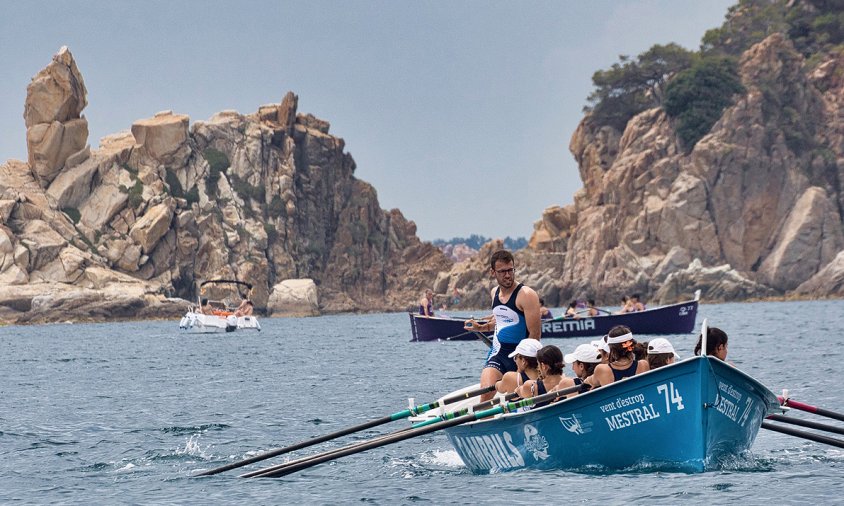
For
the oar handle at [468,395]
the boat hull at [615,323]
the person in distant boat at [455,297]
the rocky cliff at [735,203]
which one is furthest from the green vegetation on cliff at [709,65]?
the oar handle at [468,395]

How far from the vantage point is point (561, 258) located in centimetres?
12812

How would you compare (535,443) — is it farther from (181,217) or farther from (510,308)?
(181,217)

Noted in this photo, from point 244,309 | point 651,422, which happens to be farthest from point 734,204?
point 651,422

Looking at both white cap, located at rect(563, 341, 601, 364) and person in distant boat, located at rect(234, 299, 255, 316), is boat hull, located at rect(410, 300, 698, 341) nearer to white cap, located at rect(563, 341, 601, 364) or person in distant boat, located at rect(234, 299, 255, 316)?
white cap, located at rect(563, 341, 601, 364)

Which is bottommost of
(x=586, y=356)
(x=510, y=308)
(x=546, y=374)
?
(x=546, y=374)

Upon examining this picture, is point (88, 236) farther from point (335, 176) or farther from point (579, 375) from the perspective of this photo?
point (579, 375)

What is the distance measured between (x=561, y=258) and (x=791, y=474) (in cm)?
11593

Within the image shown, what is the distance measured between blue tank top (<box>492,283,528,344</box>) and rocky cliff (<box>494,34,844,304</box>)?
9775 cm

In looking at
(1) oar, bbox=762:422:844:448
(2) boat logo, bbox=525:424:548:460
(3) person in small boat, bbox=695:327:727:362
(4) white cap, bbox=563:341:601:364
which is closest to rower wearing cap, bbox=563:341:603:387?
(4) white cap, bbox=563:341:601:364

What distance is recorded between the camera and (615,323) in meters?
44.6

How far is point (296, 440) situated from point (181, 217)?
124175mm

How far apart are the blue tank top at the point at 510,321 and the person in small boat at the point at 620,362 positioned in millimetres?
1412

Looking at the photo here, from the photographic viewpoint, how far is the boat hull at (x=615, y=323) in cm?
4522

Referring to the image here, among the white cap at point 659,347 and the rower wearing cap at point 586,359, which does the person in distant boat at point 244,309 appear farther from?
the white cap at point 659,347
